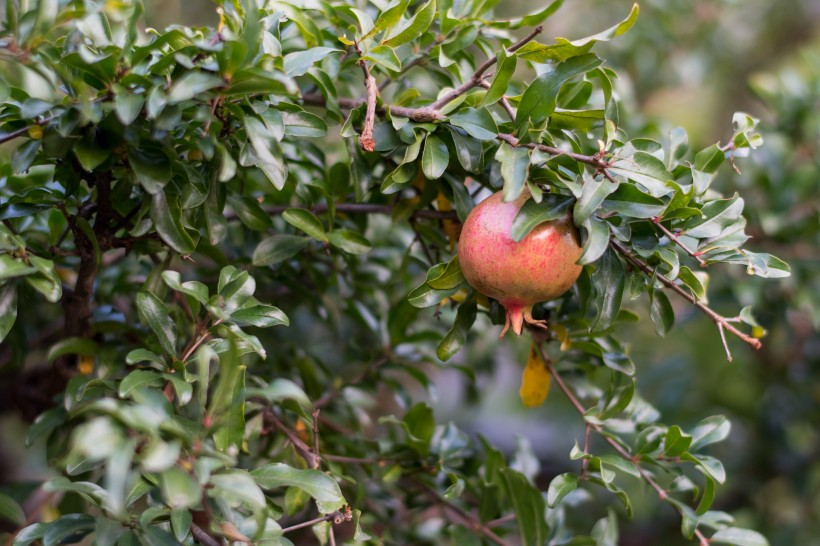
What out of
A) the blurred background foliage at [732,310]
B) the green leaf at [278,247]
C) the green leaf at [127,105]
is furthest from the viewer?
the blurred background foliage at [732,310]

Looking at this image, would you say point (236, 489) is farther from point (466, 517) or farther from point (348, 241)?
point (466, 517)

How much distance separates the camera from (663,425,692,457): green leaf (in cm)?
73

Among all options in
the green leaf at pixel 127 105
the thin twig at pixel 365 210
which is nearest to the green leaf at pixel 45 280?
the green leaf at pixel 127 105

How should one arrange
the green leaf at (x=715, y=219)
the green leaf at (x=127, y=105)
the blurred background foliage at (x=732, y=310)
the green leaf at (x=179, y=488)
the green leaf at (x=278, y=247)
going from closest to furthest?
A: 1. the green leaf at (x=179, y=488)
2. the green leaf at (x=127, y=105)
3. the green leaf at (x=715, y=219)
4. the green leaf at (x=278, y=247)
5. the blurred background foliage at (x=732, y=310)

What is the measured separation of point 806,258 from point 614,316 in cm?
80

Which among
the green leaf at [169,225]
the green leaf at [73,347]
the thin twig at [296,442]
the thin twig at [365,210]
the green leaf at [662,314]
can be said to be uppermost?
the green leaf at [169,225]

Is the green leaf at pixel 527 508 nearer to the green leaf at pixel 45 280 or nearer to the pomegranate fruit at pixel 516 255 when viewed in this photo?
the pomegranate fruit at pixel 516 255

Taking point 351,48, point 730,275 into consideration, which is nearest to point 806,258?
point 730,275

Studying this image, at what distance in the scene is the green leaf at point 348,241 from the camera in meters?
0.77

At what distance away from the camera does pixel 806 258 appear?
1289mm

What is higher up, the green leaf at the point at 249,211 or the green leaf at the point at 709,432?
the green leaf at the point at 249,211

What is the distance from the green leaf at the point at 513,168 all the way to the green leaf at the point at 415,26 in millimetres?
150

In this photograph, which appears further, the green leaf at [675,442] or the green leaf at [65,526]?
the green leaf at [675,442]

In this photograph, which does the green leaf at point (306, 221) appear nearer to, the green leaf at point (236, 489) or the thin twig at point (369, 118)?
the thin twig at point (369, 118)
